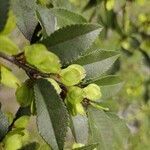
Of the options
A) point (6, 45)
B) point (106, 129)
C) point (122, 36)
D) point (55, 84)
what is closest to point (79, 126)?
point (106, 129)

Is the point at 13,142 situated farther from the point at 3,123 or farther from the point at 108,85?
the point at 108,85

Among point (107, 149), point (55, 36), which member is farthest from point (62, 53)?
point (107, 149)

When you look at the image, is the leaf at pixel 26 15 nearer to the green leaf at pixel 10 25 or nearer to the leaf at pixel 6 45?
the green leaf at pixel 10 25

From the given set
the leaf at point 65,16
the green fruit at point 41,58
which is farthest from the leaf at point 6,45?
the leaf at point 65,16

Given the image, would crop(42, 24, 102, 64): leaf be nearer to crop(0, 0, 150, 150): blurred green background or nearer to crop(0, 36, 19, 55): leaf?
crop(0, 36, 19, 55): leaf

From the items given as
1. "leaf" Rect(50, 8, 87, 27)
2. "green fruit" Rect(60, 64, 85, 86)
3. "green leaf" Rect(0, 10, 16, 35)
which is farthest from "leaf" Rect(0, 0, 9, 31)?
"leaf" Rect(50, 8, 87, 27)

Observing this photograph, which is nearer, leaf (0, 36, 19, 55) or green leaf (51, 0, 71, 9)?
leaf (0, 36, 19, 55)
